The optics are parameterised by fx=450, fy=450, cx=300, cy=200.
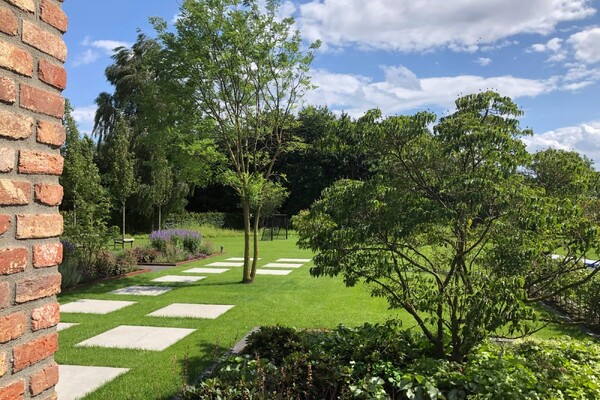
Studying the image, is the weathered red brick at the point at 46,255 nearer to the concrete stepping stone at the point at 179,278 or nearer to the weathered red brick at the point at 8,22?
the weathered red brick at the point at 8,22

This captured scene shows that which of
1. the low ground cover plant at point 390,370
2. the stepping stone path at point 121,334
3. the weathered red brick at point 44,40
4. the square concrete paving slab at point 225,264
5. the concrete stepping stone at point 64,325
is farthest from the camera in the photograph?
the square concrete paving slab at point 225,264

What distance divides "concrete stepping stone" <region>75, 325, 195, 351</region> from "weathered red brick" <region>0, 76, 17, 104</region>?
15.3 ft

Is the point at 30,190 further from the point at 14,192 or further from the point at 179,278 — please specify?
the point at 179,278

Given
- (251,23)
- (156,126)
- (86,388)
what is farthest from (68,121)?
(86,388)

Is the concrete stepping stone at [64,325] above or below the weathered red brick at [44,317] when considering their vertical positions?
below

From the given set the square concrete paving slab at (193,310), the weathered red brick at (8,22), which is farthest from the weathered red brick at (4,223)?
the square concrete paving slab at (193,310)

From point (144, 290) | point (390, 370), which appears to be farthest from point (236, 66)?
point (390, 370)

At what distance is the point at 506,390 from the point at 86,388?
364 cm

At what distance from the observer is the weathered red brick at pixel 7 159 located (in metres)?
1.36

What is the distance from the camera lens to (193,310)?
7.71 metres

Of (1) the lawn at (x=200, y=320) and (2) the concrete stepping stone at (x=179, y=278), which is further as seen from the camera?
(2) the concrete stepping stone at (x=179, y=278)

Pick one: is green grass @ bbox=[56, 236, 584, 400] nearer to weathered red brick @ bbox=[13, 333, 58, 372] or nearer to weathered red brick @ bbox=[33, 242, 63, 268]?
weathered red brick @ bbox=[13, 333, 58, 372]

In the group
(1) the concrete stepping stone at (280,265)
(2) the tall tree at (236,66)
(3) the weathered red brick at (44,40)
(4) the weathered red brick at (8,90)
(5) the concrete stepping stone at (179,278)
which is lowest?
(5) the concrete stepping stone at (179,278)

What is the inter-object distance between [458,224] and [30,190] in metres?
3.22
